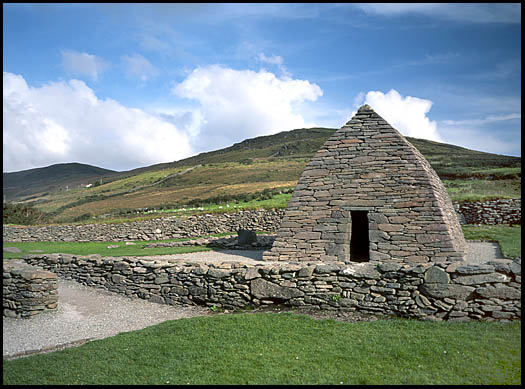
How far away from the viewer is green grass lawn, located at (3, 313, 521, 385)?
5125 mm

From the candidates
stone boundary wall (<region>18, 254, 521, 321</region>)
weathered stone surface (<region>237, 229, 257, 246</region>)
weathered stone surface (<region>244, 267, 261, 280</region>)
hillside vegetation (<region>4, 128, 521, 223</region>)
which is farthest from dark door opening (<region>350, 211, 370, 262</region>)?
hillside vegetation (<region>4, 128, 521, 223</region>)

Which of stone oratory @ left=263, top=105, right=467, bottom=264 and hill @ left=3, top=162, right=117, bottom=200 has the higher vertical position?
hill @ left=3, top=162, right=117, bottom=200

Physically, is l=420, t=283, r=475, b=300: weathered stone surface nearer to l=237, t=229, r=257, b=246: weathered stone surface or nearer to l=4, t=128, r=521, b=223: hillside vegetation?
l=237, t=229, r=257, b=246: weathered stone surface

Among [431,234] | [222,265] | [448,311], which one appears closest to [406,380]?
[448,311]

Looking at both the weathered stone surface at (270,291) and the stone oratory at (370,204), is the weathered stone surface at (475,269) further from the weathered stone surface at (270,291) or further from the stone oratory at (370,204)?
the stone oratory at (370,204)

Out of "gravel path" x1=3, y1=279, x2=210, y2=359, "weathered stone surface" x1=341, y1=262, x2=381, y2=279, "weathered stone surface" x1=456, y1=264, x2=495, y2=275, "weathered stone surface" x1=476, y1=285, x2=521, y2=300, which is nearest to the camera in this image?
"weathered stone surface" x1=476, y1=285, x2=521, y2=300

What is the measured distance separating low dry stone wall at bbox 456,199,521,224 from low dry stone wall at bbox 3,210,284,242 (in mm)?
13223

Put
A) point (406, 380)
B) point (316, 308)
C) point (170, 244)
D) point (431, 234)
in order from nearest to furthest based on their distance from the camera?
1. point (406, 380)
2. point (316, 308)
3. point (431, 234)
4. point (170, 244)

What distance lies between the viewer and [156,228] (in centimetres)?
2655

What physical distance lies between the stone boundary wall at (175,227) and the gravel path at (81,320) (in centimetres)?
1472

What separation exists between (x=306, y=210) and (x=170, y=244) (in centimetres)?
1099

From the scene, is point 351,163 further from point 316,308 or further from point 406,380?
point 406,380

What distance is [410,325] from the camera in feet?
22.7

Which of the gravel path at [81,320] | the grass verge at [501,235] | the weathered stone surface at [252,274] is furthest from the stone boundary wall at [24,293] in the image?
the grass verge at [501,235]
